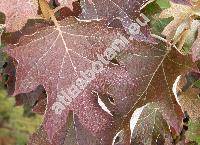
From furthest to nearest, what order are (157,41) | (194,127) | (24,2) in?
(194,127)
(157,41)
(24,2)

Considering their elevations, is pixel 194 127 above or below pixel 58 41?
below

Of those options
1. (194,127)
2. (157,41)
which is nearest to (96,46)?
(157,41)

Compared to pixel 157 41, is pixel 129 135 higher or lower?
lower

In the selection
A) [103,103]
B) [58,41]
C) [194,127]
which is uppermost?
[58,41]

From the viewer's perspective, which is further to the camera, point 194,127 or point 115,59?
point 194,127

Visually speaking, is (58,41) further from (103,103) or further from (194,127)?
(194,127)

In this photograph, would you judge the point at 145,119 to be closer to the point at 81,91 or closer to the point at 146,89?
the point at 146,89

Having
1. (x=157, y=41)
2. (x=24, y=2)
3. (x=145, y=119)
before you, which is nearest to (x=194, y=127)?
(x=145, y=119)

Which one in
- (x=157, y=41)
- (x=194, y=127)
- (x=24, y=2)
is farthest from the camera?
(x=194, y=127)

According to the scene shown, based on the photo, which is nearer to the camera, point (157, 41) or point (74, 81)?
point (74, 81)
